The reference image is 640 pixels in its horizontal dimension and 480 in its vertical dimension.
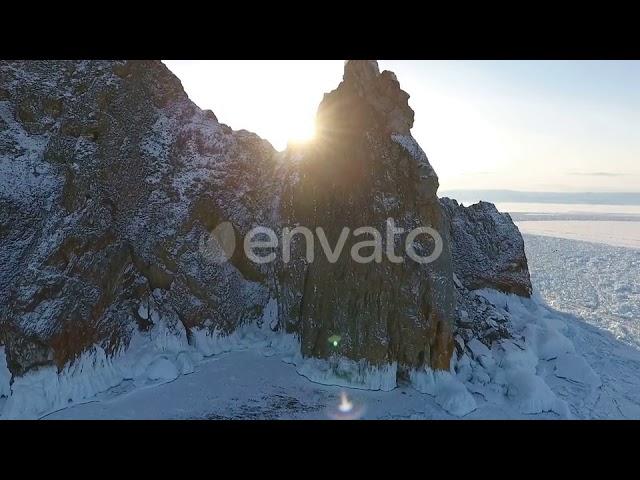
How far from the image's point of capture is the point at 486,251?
23.3 m

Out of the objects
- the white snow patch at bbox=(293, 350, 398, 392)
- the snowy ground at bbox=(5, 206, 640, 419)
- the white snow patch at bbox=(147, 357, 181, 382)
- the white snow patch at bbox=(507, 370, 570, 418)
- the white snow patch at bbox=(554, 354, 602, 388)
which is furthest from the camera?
the white snow patch at bbox=(554, 354, 602, 388)

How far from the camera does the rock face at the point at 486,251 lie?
22219 millimetres

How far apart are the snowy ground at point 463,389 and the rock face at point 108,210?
8.71 feet

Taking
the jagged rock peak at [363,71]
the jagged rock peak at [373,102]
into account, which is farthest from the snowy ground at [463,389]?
the jagged rock peak at [363,71]

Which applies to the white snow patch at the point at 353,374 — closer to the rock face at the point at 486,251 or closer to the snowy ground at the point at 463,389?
the snowy ground at the point at 463,389

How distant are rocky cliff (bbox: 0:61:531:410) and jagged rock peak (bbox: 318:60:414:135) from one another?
6 cm

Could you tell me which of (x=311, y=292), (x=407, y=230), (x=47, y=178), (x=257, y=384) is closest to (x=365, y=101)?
(x=407, y=230)

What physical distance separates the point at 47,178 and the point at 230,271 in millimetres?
8357

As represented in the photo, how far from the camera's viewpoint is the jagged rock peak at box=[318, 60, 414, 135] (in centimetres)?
1747

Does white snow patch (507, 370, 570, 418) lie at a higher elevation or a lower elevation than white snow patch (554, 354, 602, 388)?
lower

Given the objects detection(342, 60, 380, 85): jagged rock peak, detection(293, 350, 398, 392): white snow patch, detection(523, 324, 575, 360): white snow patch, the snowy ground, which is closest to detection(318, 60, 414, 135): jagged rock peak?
detection(342, 60, 380, 85): jagged rock peak

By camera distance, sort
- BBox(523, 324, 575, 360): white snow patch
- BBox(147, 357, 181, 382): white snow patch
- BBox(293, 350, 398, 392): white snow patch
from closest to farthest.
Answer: BBox(293, 350, 398, 392): white snow patch, BBox(147, 357, 181, 382): white snow patch, BBox(523, 324, 575, 360): white snow patch

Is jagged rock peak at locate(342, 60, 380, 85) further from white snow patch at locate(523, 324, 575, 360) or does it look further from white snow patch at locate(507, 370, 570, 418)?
white snow patch at locate(523, 324, 575, 360)

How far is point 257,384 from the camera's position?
15031 millimetres
